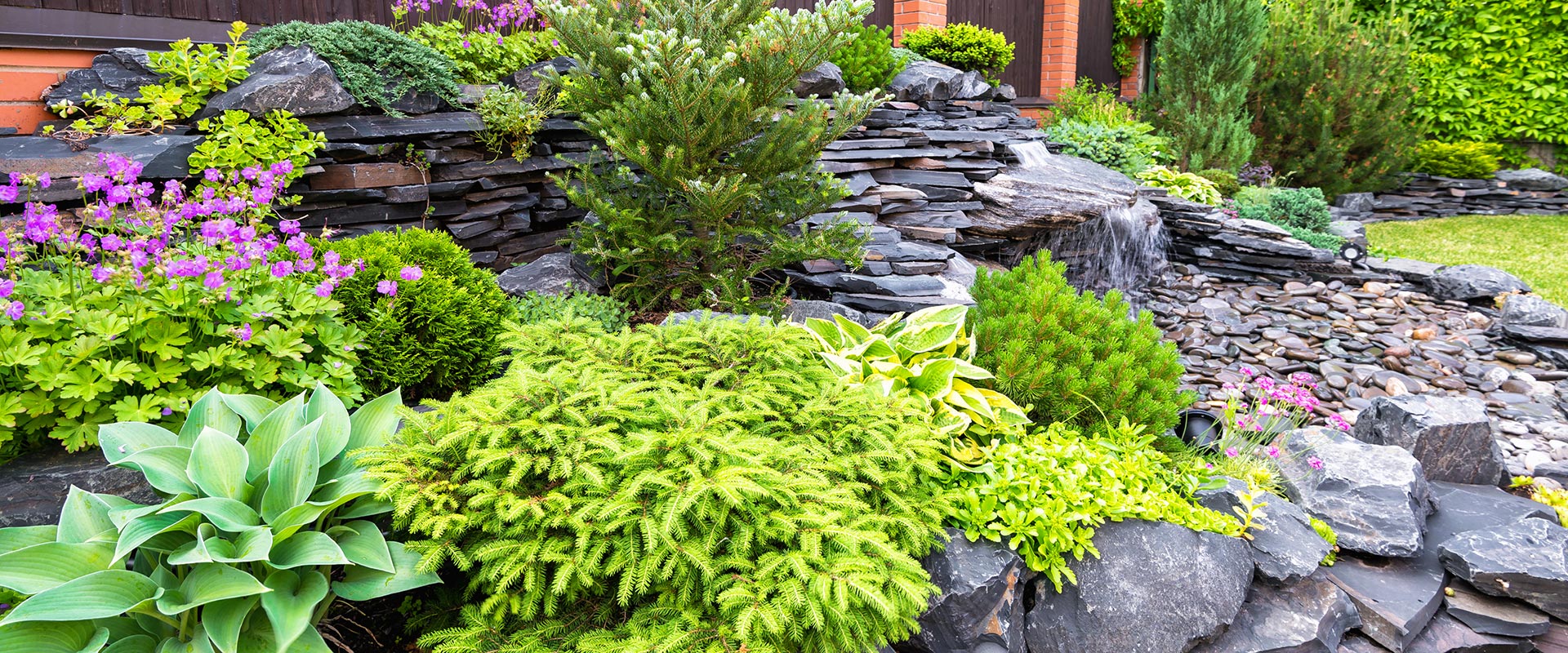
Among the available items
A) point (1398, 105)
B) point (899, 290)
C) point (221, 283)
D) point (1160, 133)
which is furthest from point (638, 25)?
point (1398, 105)

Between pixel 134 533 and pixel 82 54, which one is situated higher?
pixel 82 54

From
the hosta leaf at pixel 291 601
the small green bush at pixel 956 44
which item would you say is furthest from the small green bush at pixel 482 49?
the small green bush at pixel 956 44

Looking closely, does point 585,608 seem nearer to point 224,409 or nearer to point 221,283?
point 224,409

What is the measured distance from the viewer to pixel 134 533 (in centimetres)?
174

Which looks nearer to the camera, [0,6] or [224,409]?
[224,409]

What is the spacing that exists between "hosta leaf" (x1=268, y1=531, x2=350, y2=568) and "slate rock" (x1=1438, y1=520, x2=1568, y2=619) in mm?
3566

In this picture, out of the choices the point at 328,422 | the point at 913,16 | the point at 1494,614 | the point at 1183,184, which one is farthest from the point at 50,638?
the point at 1183,184

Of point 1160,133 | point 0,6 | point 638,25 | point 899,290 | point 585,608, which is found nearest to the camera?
point 585,608

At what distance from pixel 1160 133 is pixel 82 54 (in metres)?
9.59

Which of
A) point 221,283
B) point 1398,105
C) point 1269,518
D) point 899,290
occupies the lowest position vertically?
point 1269,518

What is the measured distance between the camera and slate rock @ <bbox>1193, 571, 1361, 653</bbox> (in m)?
2.57

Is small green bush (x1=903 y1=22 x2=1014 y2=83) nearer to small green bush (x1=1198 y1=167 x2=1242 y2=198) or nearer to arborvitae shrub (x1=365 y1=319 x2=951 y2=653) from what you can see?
small green bush (x1=1198 y1=167 x2=1242 y2=198)

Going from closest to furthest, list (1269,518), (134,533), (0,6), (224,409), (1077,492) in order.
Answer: (134,533)
(224,409)
(1077,492)
(1269,518)
(0,6)

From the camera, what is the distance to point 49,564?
5.64 ft
